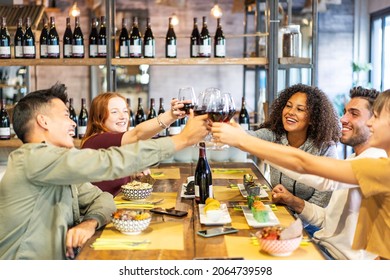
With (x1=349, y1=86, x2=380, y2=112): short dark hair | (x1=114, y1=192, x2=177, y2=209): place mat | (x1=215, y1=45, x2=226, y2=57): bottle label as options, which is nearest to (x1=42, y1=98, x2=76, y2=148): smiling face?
(x1=114, y1=192, x2=177, y2=209): place mat

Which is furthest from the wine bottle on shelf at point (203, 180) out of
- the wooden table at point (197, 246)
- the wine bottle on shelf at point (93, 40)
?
the wine bottle on shelf at point (93, 40)

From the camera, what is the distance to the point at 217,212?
6.21ft

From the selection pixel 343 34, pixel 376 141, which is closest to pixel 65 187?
pixel 376 141

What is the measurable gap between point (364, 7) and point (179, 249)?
21.3ft

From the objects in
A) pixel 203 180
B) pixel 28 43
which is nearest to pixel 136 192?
pixel 203 180

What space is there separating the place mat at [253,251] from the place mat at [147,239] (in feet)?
0.44

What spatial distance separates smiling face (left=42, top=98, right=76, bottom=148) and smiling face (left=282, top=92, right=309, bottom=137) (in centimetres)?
112

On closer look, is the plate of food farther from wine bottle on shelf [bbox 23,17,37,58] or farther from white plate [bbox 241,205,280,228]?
wine bottle on shelf [bbox 23,17,37,58]

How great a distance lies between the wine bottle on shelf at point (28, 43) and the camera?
3.77 meters

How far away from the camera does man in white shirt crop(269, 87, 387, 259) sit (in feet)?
6.56

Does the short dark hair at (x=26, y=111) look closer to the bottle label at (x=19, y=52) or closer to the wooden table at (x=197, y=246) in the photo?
the wooden table at (x=197, y=246)

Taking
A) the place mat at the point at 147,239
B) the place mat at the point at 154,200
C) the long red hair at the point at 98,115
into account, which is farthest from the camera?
the long red hair at the point at 98,115
